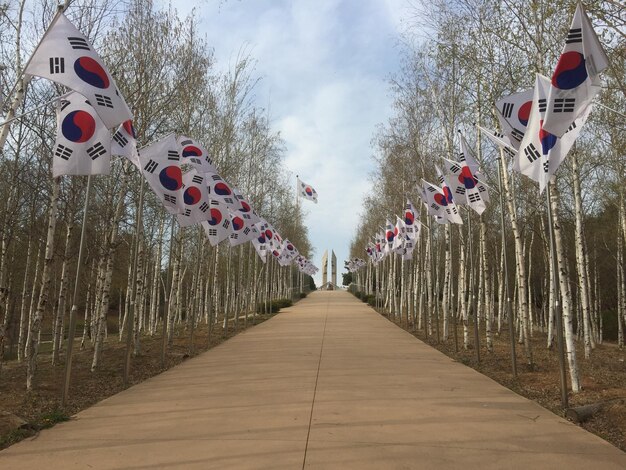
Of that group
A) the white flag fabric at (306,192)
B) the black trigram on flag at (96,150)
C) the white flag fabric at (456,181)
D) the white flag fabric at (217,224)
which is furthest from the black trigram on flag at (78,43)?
the white flag fabric at (306,192)

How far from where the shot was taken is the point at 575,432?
241 inches

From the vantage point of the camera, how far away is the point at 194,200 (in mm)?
12078

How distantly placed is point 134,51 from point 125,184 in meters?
3.22

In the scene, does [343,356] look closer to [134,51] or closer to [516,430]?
[516,430]

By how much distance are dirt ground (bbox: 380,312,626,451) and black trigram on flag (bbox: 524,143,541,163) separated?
358 cm

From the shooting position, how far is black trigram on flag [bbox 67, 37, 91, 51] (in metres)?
6.94

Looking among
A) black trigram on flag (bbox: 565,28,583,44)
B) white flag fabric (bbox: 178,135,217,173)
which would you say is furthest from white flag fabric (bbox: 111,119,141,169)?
black trigram on flag (bbox: 565,28,583,44)

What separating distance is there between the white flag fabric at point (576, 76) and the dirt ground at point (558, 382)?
12.1 ft

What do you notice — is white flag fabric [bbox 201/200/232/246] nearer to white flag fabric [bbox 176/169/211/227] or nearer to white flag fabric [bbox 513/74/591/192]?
white flag fabric [bbox 176/169/211/227]

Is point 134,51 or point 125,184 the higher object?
point 134,51

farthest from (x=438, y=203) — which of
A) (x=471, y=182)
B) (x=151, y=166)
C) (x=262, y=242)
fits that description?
(x=262, y=242)

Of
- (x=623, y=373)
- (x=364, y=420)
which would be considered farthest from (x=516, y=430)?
(x=623, y=373)

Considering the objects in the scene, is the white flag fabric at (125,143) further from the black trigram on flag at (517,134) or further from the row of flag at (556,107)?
the black trigram on flag at (517,134)

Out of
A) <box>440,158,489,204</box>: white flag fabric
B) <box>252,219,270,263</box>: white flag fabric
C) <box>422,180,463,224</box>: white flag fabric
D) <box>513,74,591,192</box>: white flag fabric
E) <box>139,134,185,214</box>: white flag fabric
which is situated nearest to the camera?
<box>513,74,591,192</box>: white flag fabric
